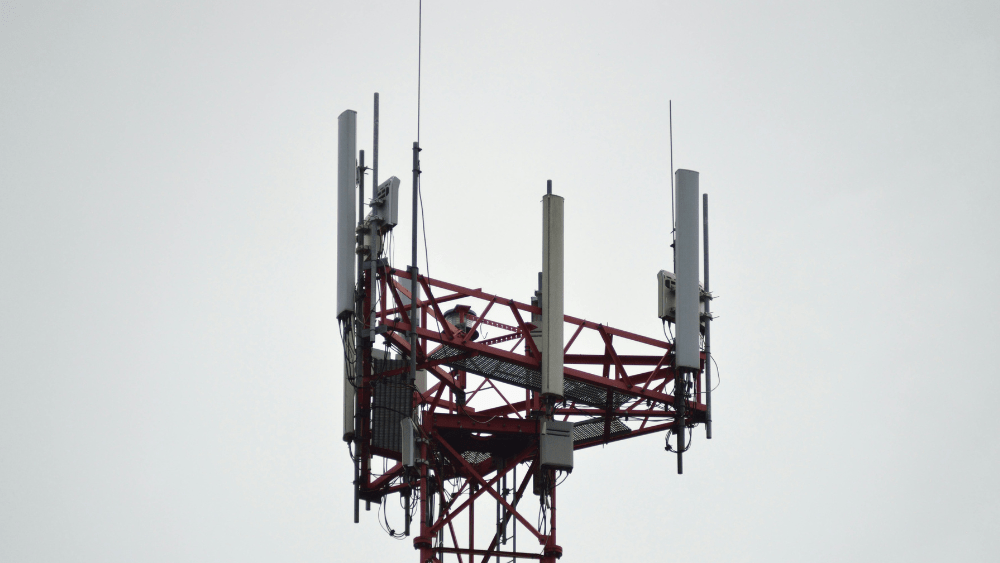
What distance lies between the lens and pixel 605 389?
65.3 metres

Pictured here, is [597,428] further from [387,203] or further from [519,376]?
[387,203]

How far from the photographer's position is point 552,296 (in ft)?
207

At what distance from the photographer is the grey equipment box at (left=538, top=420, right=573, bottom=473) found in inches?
2512

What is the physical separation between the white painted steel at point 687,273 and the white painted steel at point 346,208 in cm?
881

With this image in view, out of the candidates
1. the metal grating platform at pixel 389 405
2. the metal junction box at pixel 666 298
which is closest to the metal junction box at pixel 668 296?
the metal junction box at pixel 666 298

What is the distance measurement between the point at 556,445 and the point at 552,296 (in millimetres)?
3820

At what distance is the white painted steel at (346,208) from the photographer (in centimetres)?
6291

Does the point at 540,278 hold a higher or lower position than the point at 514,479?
higher

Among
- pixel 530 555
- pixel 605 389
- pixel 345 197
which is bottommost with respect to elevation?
pixel 530 555

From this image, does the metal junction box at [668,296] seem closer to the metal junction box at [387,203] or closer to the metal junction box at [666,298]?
the metal junction box at [666,298]

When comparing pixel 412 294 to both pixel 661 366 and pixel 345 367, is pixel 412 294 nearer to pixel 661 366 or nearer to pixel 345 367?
pixel 345 367

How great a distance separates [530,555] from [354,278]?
8190 mm

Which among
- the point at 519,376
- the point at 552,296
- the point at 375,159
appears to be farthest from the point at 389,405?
the point at 375,159

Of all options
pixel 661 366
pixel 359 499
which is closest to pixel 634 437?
pixel 661 366
